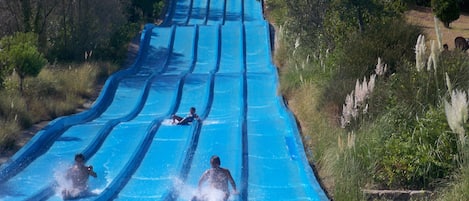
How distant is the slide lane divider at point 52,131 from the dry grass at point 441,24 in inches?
318

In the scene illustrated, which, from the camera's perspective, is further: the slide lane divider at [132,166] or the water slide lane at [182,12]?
the water slide lane at [182,12]

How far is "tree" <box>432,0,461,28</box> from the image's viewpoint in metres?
21.9

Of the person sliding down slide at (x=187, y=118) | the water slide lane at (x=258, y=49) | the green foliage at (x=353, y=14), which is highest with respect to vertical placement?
the green foliage at (x=353, y=14)

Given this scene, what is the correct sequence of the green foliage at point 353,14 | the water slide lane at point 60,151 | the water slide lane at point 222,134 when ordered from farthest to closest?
the green foliage at point 353,14 < the water slide lane at point 222,134 < the water slide lane at point 60,151

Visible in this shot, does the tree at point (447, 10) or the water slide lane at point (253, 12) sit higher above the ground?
the tree at point (447, 10)

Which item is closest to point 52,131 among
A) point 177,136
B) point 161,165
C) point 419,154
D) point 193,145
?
point 177,136

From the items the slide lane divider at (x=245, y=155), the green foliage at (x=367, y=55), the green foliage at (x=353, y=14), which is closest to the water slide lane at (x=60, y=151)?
the slide lane divider at (x=245, y=155)

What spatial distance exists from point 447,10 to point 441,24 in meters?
0.73

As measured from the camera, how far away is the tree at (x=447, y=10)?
21.9 meters

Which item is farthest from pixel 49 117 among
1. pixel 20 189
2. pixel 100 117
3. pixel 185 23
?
pixel 185 23

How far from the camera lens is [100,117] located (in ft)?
48.4

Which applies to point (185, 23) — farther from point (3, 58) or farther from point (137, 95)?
point (3, 58)

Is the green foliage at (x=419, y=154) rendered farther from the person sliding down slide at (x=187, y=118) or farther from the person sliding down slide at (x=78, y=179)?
the person sliding down slide at (x=187, y=118)

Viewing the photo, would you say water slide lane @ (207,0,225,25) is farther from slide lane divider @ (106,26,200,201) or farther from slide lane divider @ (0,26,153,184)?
slide lane divider @ (106,26,200,201)
